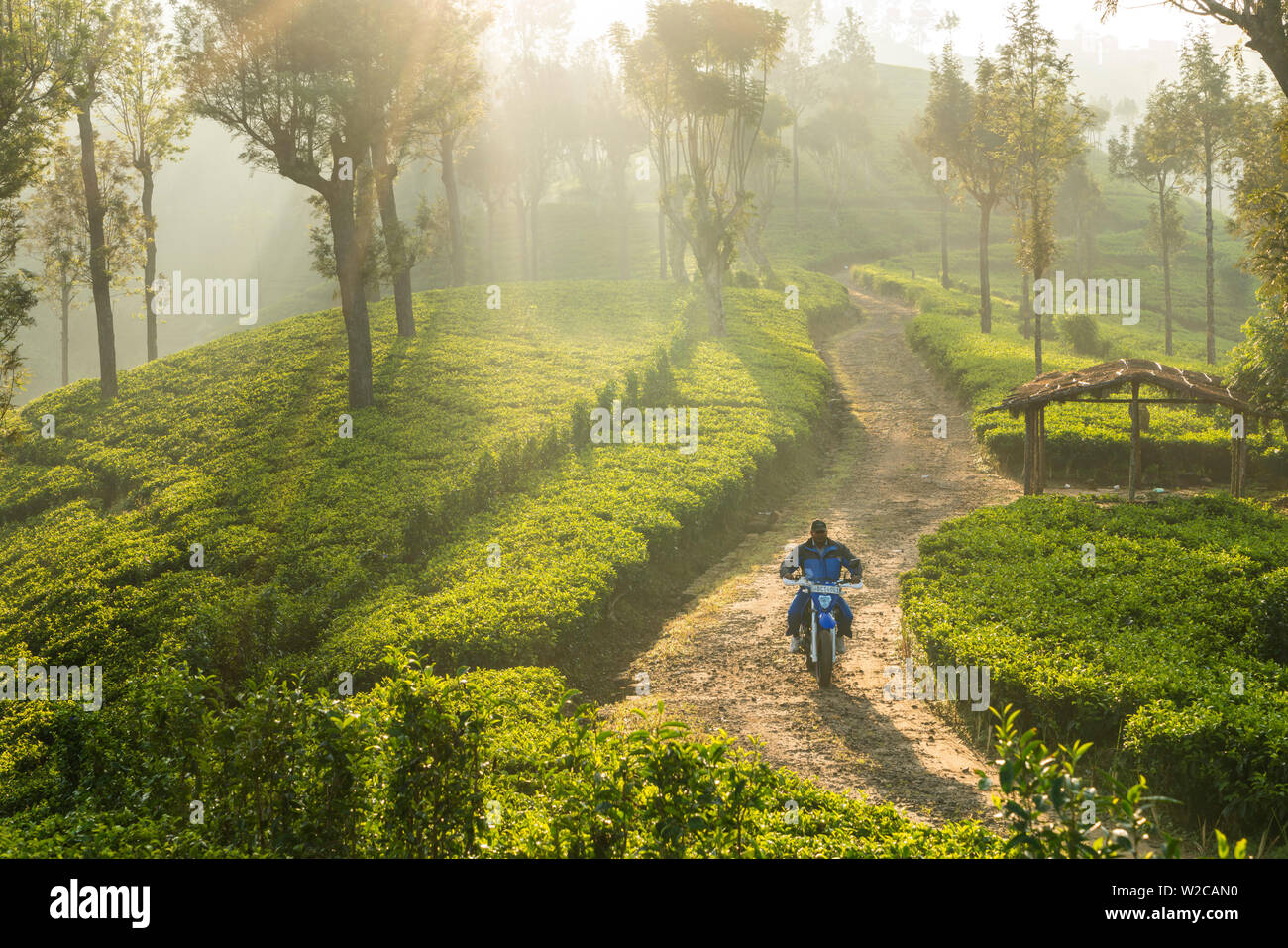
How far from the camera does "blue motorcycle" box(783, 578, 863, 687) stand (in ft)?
38.6

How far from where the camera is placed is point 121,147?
36062mm

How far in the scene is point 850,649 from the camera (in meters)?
13.6

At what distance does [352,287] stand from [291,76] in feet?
17.1

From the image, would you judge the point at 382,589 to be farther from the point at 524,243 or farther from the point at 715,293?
the point at 524,243

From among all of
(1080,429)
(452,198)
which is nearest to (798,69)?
(452,198)

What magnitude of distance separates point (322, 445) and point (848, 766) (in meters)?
16.4

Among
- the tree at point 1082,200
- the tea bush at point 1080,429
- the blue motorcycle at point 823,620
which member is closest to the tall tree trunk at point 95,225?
the blue motorcycle at point 823,620

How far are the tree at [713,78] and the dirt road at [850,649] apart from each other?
11780mm

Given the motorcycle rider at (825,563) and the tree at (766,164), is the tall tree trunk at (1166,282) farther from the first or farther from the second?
the motorcycle rider at (825,563)

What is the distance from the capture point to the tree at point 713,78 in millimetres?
36375

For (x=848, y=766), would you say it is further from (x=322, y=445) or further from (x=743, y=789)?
(x=322, y=445)

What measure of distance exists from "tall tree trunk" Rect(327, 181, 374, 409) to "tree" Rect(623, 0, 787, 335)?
676 inches

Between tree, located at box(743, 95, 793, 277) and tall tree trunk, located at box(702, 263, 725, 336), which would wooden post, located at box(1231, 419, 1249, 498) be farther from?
tree, located at box(743, 95, 793, 277)

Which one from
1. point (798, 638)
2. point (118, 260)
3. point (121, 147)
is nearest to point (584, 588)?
point (798, 638)
